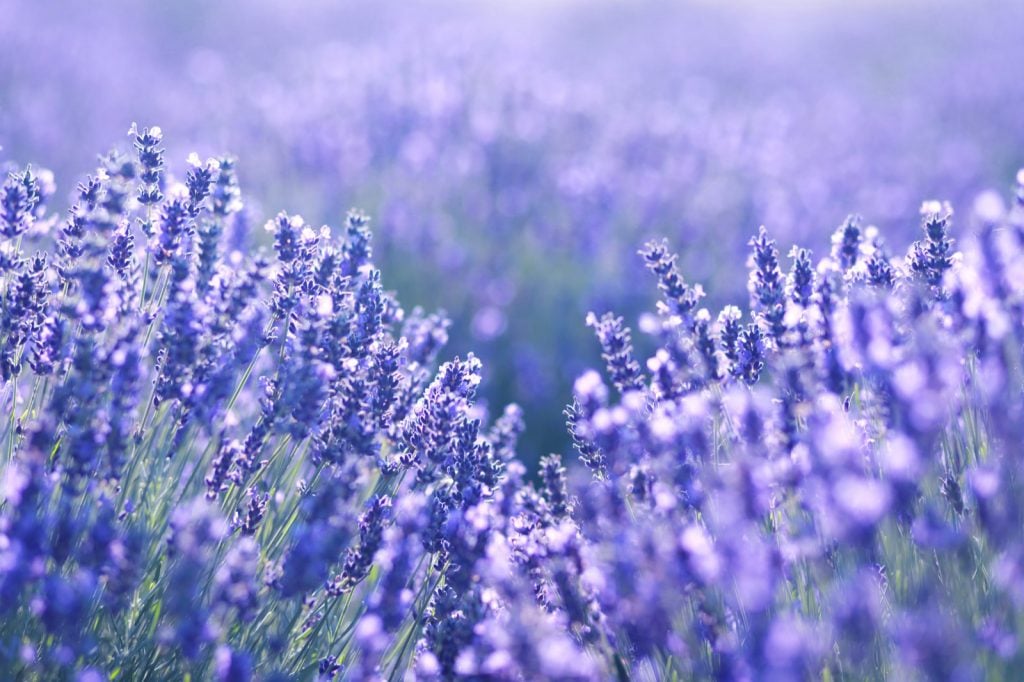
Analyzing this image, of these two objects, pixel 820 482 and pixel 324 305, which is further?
pixel 324 305

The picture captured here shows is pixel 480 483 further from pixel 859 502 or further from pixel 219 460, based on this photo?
pixel 859 502

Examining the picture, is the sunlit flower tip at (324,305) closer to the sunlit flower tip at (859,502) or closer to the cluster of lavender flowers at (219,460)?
the cluster of lavender flowers at (219,460)

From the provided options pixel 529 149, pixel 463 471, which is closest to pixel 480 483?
pixel 463 471

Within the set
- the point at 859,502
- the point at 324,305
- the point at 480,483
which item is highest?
the point at 324,305

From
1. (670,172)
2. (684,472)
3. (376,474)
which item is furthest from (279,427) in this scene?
(670,172)

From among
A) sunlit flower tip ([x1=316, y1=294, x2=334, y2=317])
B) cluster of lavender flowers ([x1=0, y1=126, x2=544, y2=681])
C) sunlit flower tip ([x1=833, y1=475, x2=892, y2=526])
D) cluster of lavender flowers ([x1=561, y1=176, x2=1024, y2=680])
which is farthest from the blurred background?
sunlit flower tip ([x1=833, y1=475, x2=892, y2=526])

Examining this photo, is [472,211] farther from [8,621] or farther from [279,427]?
[8,621]
